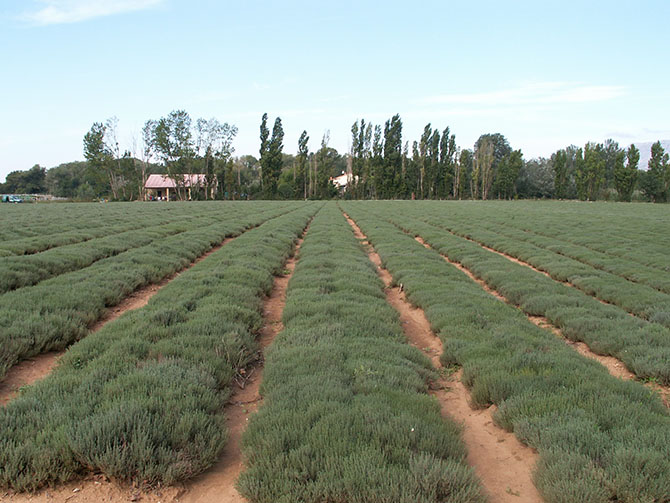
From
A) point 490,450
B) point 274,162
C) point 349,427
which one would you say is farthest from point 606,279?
point 274,162

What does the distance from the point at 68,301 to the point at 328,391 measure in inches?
230

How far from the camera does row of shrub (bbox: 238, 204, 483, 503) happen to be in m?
3.19

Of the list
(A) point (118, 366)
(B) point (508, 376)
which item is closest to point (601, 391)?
(B) point (508, 376)

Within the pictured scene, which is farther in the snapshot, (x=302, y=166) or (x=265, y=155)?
(x=302, y=166)

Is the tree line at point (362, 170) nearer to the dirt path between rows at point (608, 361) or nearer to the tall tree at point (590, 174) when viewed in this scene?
the tall tree at point (590, 174)

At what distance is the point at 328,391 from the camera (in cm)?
454

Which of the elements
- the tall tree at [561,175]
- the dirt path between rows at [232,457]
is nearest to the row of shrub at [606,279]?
the dirt path between rows at [232,457]

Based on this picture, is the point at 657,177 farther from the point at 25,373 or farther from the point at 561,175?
the point at 25,373

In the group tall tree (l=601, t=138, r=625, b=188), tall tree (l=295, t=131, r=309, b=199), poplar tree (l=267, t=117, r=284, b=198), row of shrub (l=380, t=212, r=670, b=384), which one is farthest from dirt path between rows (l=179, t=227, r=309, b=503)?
tall tree (l=601, t=138, r=625, b=188)

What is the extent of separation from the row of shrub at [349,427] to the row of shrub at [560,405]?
656 mm

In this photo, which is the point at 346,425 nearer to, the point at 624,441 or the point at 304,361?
the point at 304,361

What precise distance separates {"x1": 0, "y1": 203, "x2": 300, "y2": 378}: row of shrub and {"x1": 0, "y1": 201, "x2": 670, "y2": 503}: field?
44 mm

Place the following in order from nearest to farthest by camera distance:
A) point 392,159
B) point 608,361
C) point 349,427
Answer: point 349,427 < point 608,361 < point 392,159

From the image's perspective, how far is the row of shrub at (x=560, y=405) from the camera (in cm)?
328
